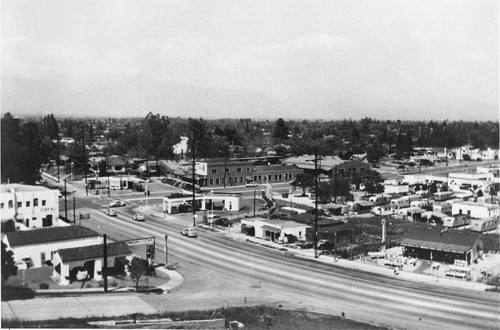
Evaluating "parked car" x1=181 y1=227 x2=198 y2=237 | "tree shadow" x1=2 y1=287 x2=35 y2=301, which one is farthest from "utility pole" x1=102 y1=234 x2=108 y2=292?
"parked car" x1=181 y1=227 x2=198 y2=237

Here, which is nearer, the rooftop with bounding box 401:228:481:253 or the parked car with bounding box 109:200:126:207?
the rooftop with bounding box 401:228:481:253

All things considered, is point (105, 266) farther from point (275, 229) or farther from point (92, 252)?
point (275, 229)

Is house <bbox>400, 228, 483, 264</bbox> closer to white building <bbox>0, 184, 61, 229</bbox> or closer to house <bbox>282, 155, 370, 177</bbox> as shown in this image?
white building <bbox>0, 184, 61, 229</bbox>

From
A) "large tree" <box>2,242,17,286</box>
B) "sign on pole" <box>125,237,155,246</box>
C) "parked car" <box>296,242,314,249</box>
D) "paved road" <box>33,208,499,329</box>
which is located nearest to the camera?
"paved road" <box>33,208,499,329</box>

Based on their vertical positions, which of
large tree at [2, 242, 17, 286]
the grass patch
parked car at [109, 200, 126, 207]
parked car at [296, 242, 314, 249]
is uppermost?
parked car at [109, 200, 126, 207]

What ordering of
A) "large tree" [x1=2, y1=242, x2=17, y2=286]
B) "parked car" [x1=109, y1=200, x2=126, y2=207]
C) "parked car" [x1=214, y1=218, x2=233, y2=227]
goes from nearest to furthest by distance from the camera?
"large tree" [x1=2, y1=242, x2=17, y2=286]
"parked car" [x1=214, y1=218, x2=233, y2=227]
"parked car" [x1=109, y1=200, x2=126, y2=207]

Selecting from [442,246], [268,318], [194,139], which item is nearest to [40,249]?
[268,318]

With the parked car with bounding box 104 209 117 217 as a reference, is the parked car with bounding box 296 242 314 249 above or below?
below
